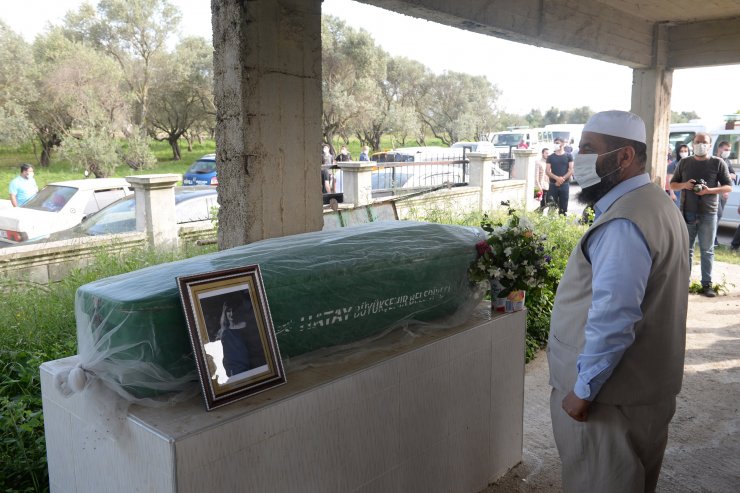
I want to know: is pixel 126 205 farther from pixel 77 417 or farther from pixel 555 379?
pixel 555 379

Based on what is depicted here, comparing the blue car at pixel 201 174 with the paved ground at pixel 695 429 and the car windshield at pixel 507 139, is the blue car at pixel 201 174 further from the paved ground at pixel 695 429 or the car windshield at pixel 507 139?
the paved ground at pixel 695 429

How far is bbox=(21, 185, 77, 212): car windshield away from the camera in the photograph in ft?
35.1

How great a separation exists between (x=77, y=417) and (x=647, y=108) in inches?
309

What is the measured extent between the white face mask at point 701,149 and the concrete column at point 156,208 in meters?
7.07

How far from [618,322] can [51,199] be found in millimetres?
11148

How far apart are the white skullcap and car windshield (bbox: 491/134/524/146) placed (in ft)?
90.6

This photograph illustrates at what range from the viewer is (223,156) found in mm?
3307

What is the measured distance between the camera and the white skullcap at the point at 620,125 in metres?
2.41

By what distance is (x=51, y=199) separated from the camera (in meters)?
10.9

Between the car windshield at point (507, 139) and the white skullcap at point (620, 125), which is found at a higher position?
the car windshield at point (507, 139)

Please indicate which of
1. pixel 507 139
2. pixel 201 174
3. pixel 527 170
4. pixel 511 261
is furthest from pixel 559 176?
pixel 507 139

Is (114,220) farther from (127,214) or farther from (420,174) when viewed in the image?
(420,174)

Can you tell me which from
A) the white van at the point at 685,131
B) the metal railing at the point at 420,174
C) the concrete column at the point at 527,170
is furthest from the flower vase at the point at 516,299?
the white van at the point at 685,131

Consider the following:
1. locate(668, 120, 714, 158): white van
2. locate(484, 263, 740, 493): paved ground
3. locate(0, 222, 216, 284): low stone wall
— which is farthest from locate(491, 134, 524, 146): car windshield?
locate(0, 222, 216, 284): low stone wall
